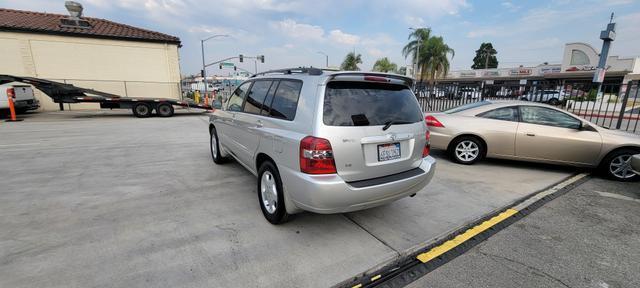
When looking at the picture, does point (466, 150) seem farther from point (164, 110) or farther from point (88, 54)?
point (88, 54)

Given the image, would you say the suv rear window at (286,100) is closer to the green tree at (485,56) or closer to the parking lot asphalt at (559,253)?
the parking lot asphalt at (559,253)

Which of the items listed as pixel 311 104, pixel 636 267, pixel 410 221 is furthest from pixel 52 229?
pixel 636 267

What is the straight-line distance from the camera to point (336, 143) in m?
2.63

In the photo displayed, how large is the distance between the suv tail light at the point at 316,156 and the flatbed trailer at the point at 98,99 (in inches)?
533

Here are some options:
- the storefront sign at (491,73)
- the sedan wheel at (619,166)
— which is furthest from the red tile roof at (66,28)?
the storefront sign at (491,73)

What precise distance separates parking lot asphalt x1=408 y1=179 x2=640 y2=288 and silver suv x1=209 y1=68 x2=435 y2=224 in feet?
3.00

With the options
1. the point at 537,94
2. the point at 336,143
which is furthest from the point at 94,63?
the point at 537,94

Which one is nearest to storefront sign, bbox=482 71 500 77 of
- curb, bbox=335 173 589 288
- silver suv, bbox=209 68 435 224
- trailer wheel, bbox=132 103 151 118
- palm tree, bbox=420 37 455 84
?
palm tree, bbox=420 37 455 84

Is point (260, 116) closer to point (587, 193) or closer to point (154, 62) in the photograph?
point (587, 193)

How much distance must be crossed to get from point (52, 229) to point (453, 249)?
4263mm

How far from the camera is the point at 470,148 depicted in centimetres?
589

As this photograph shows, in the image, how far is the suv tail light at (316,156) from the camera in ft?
8.51

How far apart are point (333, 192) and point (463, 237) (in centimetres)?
167

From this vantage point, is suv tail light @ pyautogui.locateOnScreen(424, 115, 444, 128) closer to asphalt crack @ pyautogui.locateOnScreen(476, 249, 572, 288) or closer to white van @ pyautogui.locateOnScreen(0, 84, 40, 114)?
asphalt crack @ pyautogui.locateOnScreen(476, 249, 572, 288)
